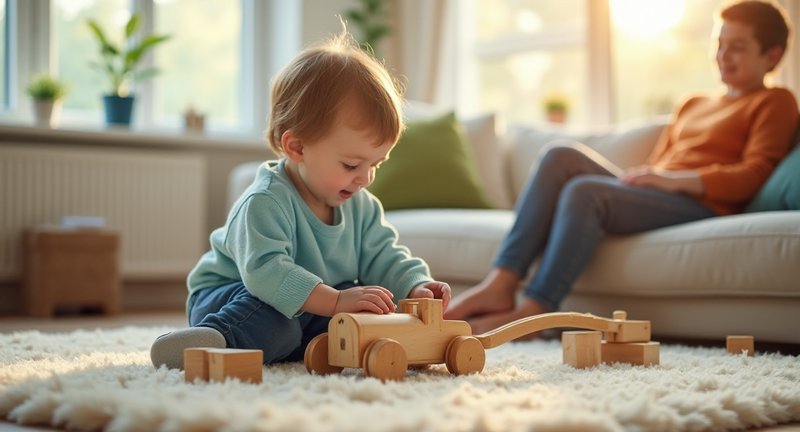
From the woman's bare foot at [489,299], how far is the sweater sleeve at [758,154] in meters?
0.59

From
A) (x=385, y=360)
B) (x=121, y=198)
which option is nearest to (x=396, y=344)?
(x=385, y=360)

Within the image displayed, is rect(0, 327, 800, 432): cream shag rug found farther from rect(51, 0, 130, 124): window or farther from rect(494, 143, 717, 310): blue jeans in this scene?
rect(51, 0, 130, 124): window

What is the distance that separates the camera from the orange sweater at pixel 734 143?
8.00 ft

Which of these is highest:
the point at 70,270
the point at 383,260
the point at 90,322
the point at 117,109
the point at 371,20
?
the point at 371,20

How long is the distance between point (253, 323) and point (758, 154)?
61.4 inches

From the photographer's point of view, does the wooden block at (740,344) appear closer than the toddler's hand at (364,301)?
No

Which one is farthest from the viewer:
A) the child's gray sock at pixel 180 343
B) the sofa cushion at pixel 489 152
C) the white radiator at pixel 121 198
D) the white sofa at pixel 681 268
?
the white radiator at pixel 121 198

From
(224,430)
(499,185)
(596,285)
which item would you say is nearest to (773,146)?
(596,285)

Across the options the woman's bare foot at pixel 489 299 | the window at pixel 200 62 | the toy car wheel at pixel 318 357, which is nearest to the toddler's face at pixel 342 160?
the toy car wheel at pixel 318 357

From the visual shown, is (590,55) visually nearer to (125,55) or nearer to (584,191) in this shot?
(584,191)

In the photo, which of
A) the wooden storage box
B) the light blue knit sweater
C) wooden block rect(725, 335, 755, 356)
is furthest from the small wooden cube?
the wooden storage box

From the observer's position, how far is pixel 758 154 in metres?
2.47

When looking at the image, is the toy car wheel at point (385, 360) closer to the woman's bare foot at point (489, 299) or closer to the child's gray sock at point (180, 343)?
the child's gray sock at point (180, 343)

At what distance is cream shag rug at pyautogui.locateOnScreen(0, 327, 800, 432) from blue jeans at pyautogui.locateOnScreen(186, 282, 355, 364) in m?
0.05
